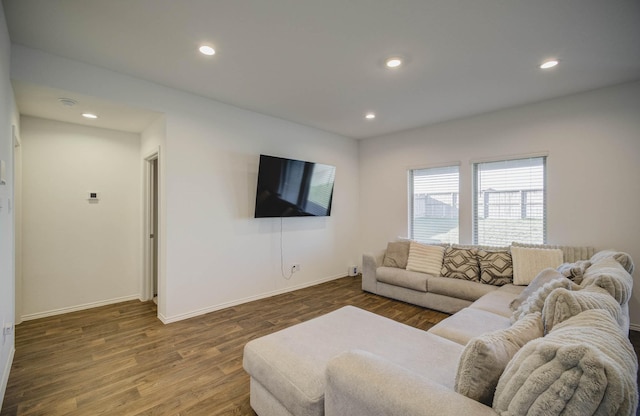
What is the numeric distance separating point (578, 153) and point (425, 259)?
2.20 metres

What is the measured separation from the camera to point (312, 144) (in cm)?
480

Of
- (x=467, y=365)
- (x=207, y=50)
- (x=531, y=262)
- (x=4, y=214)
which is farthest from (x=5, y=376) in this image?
(x=531, y=262)

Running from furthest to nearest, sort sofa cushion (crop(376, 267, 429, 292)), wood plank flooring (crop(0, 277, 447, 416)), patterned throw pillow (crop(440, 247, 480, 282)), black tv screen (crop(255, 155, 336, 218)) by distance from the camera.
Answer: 1. black tv screen (crop(255, 155, 336, 218))
2. sofa cushion (crop(376, 267, 429, 292))
3. patterned throw pillow (crop(440, 247, 480, 282))
4. wood plank flooring (crop(0, 277, 447, 416))

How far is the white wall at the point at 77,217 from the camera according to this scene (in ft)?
11.0

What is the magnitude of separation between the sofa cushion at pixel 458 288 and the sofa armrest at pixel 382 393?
2.63 m

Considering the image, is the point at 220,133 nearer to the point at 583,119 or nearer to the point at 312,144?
the point at 312,144

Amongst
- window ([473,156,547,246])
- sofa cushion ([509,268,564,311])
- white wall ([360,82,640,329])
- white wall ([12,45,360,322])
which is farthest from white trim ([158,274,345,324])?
sofa cushion ([509,268,564,311])

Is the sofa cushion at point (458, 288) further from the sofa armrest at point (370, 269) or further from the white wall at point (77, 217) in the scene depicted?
the white wall at point (77, 217)

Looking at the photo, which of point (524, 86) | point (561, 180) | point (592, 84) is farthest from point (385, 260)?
point (592, 84)

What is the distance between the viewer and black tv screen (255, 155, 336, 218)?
3.92 metres

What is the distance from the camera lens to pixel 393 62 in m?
2.65

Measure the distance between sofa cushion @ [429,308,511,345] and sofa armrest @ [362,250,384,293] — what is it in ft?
6.18

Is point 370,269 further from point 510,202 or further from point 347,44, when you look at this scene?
point 347,44

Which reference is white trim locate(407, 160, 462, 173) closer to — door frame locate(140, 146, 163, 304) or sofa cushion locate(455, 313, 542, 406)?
sofa cushion locate(455, 313, 542, 406)
